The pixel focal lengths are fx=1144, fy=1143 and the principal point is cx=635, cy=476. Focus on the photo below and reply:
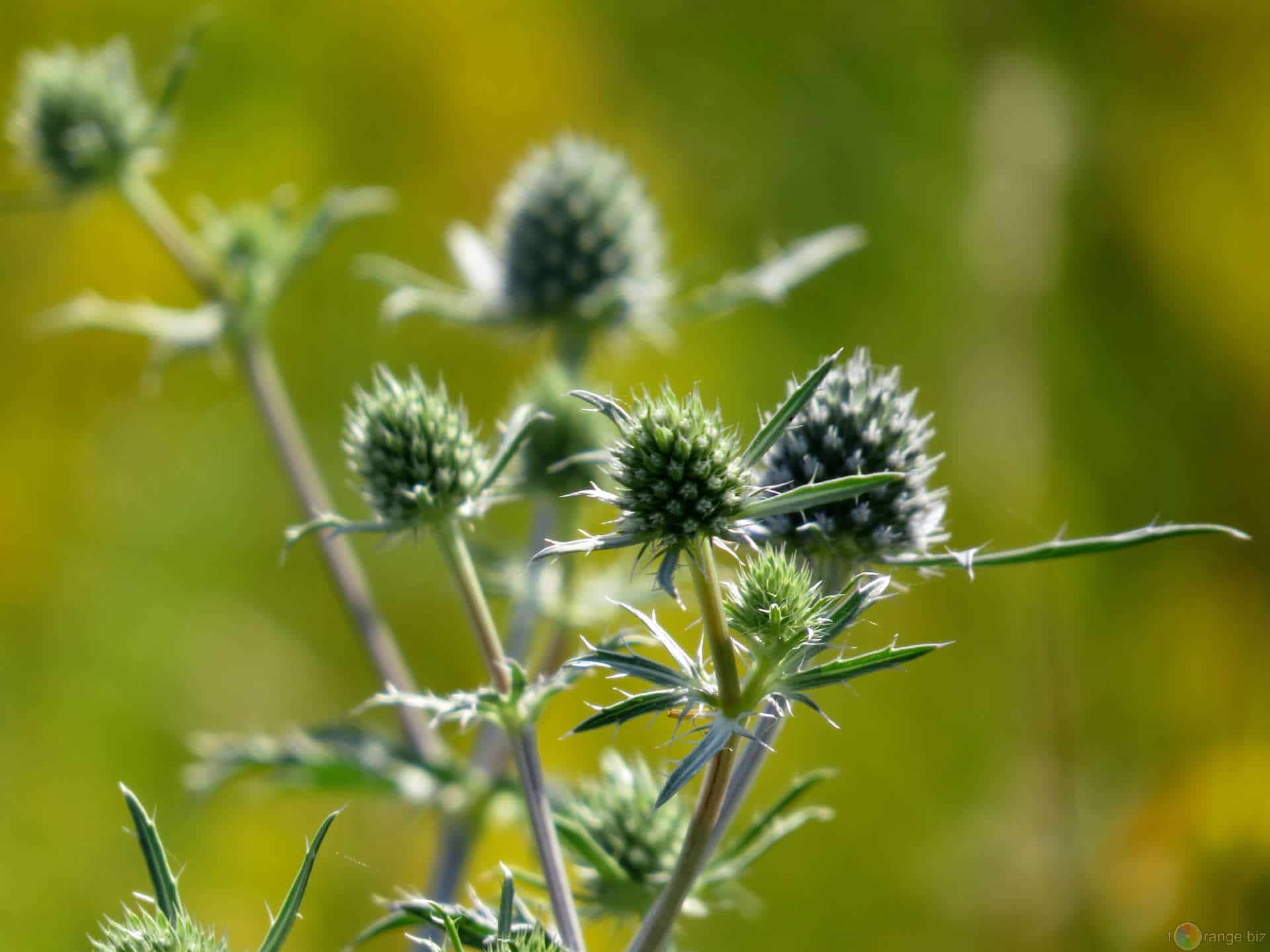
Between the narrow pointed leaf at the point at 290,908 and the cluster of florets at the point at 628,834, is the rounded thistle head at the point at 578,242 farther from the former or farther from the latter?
the narrow pointed leaf at the point at 290,908

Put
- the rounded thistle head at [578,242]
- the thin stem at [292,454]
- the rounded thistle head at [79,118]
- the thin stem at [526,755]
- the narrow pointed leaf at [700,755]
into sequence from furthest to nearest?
the rounded thistle head at [578,242] → the rounded thistle head at [79,118] → the thin stem at [292,454] → the thin stem at [526,755] → the narrow pointed leaf at [700,755]

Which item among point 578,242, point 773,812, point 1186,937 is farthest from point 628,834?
point 578,242

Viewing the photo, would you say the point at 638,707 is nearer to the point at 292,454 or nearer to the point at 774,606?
the point at 774,606

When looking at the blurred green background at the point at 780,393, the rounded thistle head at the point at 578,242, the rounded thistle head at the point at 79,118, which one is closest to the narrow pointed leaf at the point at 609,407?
the rounded thistle head at the point at 578,242

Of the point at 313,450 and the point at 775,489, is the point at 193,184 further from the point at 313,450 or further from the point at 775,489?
the point at 775,489

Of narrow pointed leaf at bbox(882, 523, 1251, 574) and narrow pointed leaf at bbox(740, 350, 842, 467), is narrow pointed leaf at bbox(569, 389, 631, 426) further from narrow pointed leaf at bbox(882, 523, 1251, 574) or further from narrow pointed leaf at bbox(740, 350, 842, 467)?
narrow pointed leaf at bbox(882, 523, 1251, 574)

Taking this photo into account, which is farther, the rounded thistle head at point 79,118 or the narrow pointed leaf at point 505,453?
the rounded thistle head at point 79,118

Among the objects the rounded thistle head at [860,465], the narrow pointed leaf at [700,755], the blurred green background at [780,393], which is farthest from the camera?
the blurred green background at [780,393]
